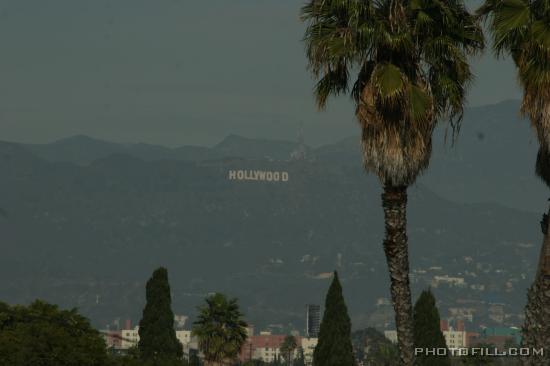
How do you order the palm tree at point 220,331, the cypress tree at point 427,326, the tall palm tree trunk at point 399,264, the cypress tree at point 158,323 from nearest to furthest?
the tall palm tree trunk at point 399,264, the cypress tree at point 427,326, the cypress tree at point 158,323, the palm tree at point 220,331

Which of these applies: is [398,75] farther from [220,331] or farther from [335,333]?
[220,331]

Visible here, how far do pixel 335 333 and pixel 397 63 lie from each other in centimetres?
6806

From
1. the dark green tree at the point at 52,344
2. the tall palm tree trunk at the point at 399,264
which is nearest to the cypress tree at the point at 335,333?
the dark green tree at the point at 52,344

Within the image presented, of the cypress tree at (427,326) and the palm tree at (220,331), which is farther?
the palm tree at (220,331)

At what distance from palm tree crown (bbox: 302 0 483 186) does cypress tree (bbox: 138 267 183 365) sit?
57206 mm

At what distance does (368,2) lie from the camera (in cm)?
3095

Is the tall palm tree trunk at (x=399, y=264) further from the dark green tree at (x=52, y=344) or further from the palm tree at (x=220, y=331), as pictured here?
the palm tree at (x=220, y=331)

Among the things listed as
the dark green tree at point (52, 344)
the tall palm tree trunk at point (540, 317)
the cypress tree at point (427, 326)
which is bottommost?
the tall palm tree trunk at point (540, 317)

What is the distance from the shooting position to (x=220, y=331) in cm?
10231

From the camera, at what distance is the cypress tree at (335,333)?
96.7 m

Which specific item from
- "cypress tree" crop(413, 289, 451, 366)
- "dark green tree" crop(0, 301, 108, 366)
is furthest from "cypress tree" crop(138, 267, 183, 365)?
"cypress tree" crop(413, 289, 451, 366)

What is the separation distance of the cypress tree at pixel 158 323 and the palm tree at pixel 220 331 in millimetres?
10934

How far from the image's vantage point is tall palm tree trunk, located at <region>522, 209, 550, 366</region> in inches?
1123

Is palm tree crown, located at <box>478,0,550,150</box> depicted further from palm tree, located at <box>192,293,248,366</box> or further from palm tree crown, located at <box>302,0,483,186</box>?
palm tree, located at <box>192,293,248,366</box>
